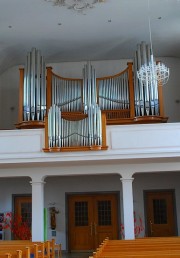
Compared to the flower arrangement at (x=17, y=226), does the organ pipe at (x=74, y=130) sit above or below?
above

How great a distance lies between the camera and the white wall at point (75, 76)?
13.7 m

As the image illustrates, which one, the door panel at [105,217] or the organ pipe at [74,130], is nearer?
the organ pipe at [74,130]

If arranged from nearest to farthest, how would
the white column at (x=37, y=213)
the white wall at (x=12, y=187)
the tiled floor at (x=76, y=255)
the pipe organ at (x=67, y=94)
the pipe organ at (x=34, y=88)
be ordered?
1. the white column at (x=37, y=213)
2. the pipe organ at (x=34, y=88)
3. the tiled floor at (x=76, y=255)
4. the pipe organ at (x=67, y=94)
5. the white wall at (x=12, y=187)

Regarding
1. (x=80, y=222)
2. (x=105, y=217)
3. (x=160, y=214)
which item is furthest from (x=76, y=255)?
(x=160, y=214)

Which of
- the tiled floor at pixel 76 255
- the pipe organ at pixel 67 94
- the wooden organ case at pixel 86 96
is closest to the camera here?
the wooden organ case at pixel 86 96

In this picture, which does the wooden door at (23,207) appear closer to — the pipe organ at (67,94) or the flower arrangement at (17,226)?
the flower arrangement at (17,226)

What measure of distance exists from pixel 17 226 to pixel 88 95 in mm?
5018

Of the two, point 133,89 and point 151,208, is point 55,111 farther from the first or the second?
point 151,208

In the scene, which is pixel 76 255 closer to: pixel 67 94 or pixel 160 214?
pixel 160 214

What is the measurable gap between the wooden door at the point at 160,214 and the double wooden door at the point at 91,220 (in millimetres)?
1178

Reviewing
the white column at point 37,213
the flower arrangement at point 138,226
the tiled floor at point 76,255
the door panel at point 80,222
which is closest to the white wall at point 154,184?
the flower arrangement at point 138,226

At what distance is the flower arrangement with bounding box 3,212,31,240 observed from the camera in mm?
12727

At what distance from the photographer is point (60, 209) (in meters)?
13.4

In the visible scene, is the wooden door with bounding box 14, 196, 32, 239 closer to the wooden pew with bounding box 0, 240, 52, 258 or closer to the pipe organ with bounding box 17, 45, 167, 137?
the pipe organ with bounding box 17, 45, 167, 137
